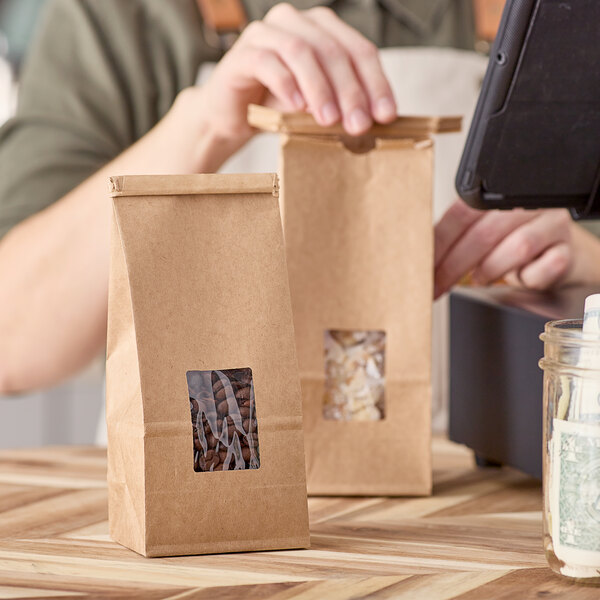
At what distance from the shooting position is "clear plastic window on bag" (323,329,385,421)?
34.0 inches

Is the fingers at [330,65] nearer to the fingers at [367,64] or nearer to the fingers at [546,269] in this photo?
the fingers at [367,64]

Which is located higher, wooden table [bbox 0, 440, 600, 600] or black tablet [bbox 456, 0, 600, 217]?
black tablet [bbox 456, 0, 600, 217]

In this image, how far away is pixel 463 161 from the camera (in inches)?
32.2

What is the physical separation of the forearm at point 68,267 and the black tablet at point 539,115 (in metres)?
0.40

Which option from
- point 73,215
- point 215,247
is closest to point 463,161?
point 215,247

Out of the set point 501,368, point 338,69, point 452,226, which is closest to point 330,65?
point 338,69

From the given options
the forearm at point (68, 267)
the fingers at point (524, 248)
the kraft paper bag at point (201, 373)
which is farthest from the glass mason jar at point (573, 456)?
the forearm at point (68, 267)

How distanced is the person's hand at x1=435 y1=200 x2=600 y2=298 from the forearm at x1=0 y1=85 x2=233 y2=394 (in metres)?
0.30

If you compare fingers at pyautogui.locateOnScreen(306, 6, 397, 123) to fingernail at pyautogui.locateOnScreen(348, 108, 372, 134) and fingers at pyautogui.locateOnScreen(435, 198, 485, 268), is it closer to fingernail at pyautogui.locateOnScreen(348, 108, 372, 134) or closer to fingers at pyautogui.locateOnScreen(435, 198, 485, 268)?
fingernail at pyautogui.locateOnScreen(348, 108, 372, 134)

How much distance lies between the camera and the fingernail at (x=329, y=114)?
85 centimetres

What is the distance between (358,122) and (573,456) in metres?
0.38

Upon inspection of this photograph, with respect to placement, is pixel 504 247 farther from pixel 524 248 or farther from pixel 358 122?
pixel 358 122

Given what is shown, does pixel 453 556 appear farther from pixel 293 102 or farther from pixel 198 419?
pixel 293 102

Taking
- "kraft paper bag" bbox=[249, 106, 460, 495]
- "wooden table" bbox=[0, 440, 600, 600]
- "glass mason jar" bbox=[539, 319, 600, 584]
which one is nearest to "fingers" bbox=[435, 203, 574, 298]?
"kraft paper bag" bbox=[249, 106, 460, 495]
